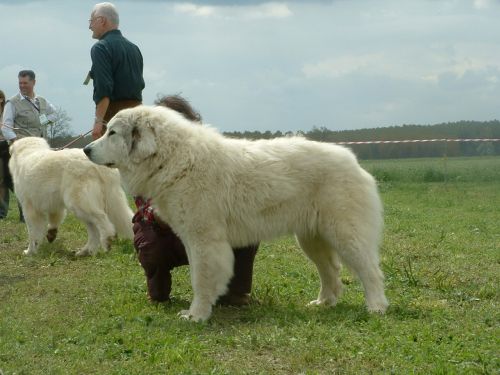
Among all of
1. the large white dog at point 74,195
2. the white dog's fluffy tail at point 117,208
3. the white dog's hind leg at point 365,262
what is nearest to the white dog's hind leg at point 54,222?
the large white dog at point 74,195

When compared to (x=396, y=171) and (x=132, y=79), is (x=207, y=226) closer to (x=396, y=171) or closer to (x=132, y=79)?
(x=132, y=79)

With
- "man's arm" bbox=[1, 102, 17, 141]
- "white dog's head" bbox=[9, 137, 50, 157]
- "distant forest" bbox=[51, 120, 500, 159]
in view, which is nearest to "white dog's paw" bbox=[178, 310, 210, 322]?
"white dog's head" bbox=[9, 137, 50, 157]

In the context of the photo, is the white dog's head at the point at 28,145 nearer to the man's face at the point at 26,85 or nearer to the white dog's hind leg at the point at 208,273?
the man's face at the point at 26,85

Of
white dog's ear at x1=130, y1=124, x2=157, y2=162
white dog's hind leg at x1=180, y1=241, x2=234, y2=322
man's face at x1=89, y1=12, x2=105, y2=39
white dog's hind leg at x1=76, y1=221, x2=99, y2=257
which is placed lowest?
white dog's hind leg at x1=76, y1=221, x2=99, y2=257

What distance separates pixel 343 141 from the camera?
823 inches

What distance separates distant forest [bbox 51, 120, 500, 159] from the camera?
20016 millimetres

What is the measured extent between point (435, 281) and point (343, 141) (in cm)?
1496

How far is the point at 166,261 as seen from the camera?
5824mm

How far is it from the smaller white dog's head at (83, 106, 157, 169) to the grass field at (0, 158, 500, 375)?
1.14 meters

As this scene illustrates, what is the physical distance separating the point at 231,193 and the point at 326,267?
1.08 meters

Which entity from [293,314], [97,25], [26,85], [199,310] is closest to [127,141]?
[199,310]

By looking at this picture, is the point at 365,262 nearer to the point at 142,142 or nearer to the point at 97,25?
the point at 142,142

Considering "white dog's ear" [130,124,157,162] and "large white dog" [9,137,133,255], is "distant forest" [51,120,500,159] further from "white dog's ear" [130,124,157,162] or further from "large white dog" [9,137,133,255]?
"white dog's ear" [130,124,157,162]

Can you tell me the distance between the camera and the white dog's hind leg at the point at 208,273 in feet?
16.8
